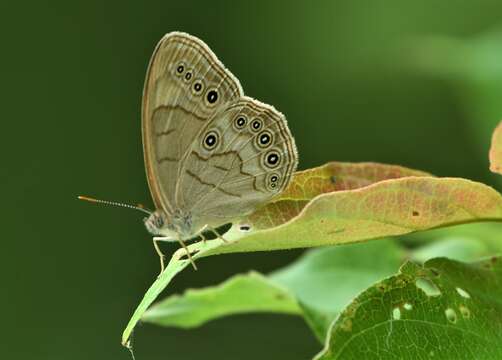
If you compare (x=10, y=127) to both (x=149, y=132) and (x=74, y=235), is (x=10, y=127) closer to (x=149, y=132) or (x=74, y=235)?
(x=74, y=235)

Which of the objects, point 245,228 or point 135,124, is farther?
point 135,124

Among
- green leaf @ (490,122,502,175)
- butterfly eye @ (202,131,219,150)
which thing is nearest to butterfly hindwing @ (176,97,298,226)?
butterfly eye @ (202,131,219,150)

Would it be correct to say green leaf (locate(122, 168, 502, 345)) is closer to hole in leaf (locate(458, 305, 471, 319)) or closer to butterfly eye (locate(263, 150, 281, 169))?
hole in leaf (locate(458, 305, 471, 319))

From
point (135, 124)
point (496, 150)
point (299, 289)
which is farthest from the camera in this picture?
point (135, 124)

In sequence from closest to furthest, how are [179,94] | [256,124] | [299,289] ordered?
[179,94] → [256,124] → [299,289]

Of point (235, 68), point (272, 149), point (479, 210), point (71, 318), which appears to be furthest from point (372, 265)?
point (235, 68)

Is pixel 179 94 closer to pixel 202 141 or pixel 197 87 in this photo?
pixel 197 87

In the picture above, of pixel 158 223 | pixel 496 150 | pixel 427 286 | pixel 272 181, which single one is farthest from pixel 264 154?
pixel 496 150
